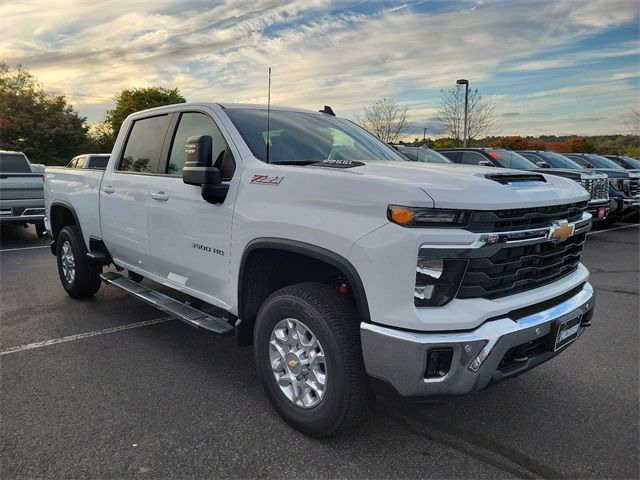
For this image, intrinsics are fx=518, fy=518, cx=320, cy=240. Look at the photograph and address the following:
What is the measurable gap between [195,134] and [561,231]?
8.88 ft

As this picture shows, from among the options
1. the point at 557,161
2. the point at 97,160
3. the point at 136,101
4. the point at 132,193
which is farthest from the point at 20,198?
the point at 136,101

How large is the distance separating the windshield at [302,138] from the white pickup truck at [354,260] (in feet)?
0.05

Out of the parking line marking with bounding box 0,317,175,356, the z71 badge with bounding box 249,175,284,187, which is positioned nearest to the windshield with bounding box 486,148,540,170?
the parking line marking with bounding box 0,317,175,356

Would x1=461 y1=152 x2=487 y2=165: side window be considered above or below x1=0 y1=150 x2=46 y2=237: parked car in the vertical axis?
above

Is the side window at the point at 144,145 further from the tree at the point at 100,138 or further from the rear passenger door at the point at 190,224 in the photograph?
the tree at the point at 100,138

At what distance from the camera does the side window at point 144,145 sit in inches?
175

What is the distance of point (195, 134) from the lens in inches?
159

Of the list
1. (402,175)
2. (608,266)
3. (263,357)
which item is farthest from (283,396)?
(608,266)

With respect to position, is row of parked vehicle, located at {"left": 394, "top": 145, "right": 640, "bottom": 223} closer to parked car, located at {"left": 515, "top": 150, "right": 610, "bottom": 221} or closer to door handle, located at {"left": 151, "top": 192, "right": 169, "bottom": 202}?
parked car, located at {"left": 515, "top": 150, "right": 610, "bottom": 221}

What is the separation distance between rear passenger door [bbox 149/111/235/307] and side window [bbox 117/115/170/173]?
21 cm

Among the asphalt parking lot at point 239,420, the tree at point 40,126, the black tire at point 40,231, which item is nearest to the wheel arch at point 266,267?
the asphalt parking lot at point 239,420

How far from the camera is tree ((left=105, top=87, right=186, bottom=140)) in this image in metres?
47.7

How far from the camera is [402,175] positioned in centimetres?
280

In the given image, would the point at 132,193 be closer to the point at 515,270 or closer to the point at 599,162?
the point at 515,270
